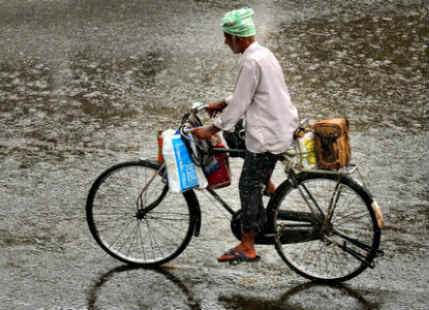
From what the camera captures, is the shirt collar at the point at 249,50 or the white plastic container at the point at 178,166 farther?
the white plastic container at the point at 178,166

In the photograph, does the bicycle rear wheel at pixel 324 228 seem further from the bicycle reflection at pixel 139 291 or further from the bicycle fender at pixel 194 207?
the bicycle reflection at pixel 139 291

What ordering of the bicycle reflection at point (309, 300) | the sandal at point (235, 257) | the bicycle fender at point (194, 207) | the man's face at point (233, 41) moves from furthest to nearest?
1. the sandal at point (235, 257)
2. the bicycle fender at point (194, 207)
3. the bicycle reflection at point (309, 300)
4. the man's face at point (233, 41)

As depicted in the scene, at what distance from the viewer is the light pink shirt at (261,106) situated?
4.04 meters

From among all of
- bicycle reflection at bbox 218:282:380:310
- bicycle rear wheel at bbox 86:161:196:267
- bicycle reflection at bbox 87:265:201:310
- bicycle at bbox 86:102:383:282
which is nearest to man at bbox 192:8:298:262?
bicycle at bbox 86:102:383:282

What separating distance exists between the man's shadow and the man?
0.66 meters

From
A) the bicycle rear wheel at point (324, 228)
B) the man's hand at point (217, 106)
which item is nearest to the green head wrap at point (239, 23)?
the man's hand at point (217, 106)

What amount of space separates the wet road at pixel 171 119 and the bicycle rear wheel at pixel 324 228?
0.15 metres

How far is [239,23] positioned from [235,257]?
5.81ft

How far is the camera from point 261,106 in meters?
4.15

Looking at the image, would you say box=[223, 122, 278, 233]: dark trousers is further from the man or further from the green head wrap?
the green head wrap

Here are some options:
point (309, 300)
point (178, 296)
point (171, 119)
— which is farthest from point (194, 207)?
point (171, 119)

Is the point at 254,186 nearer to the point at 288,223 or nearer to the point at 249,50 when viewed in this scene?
the point at 288,223

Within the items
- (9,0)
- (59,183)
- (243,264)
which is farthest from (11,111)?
(9,0)

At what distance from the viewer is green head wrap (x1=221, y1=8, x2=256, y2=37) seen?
13.2ft
